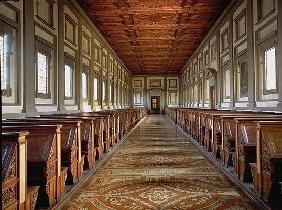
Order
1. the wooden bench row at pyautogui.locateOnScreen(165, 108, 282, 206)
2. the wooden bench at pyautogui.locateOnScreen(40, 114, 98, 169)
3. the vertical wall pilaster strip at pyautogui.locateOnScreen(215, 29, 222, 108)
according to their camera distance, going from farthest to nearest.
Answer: the vertical wall pilaster strip at pyautogui.locateOnScreen(215, 29, 222, 108), the wooden bench at pyautogui.locateOnScreen(40, 114, 98, 169), the wooden bench row at pyautogui.locateOnScreen(165, 108, 282, 206)

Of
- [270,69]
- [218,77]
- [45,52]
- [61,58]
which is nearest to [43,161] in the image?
[45,52]

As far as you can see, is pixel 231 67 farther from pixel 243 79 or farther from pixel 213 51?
pixel 213 51

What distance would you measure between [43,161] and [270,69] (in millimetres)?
7201

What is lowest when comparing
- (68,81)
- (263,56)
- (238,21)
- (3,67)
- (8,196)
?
(8,196)

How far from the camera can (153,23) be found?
14.5 metres

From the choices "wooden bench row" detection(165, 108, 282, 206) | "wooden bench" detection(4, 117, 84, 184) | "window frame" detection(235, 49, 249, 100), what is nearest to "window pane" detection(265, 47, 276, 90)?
"window frame" detection(235, 49, 249, 100)

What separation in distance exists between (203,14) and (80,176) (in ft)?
33.5

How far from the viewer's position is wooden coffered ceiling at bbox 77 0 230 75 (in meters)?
11.9

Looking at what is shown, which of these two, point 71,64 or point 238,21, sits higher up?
point 238,21

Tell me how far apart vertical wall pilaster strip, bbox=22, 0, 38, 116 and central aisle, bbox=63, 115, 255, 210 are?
2.49 meters

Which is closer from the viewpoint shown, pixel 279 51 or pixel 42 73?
pixel 279 51

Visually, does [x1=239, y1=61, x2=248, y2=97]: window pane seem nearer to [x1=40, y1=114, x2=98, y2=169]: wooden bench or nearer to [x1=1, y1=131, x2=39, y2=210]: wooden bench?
[x1=40, y1=114, x2=98, y2=169]: wooden bench

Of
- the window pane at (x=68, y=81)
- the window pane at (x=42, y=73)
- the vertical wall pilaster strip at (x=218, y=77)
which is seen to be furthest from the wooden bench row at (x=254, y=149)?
the vertical wall pilaster strip at (x=218, y=77)


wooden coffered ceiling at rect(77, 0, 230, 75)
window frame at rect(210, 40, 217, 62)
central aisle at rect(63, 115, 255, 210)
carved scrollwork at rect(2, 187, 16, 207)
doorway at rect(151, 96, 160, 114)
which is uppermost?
wooden coffered ceiling at rect(77, 0, 230, 75)
